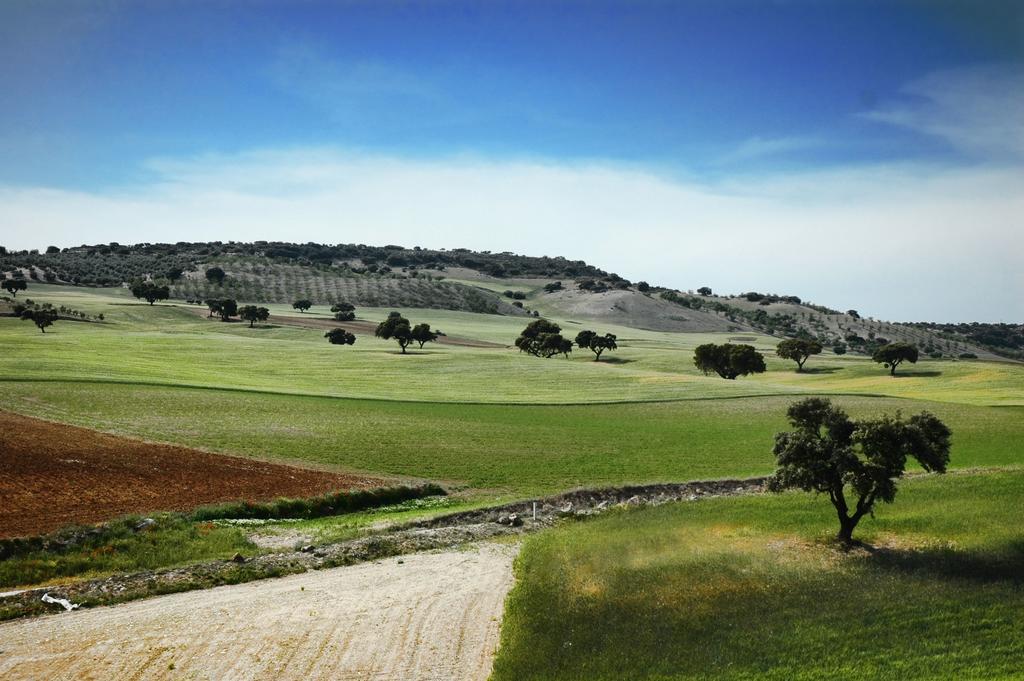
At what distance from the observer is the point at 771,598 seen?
25.1m

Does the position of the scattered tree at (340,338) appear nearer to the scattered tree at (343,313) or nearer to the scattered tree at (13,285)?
the scattered tree at (343,313)

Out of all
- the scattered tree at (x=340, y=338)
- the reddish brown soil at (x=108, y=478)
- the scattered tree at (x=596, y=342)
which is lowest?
the reddish brown soil at (x=108, y=478)

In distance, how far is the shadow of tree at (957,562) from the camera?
26.0 metres

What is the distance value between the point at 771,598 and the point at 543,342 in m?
101

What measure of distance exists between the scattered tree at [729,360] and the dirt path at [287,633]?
83.1 metres

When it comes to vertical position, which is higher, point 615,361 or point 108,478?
point 615,361

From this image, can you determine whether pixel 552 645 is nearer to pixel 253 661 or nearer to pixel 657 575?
pixel 657 575

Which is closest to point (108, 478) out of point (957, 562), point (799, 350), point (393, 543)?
point (393, 543)

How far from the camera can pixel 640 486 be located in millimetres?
43594

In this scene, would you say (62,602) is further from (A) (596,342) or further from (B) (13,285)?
(B) (13,285)

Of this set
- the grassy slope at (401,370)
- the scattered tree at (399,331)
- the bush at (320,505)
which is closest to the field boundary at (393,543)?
the bush at (320,505)

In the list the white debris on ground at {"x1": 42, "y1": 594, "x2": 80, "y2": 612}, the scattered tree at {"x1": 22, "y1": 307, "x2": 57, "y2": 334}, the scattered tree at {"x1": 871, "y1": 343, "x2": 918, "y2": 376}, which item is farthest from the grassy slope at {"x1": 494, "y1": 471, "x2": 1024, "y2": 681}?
the scattered tree at {"x1": 22, "y1": 307, "x2": 57, "y2": 334}

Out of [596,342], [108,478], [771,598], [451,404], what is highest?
[596,342]

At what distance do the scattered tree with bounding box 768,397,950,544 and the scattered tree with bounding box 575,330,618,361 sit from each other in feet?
312
